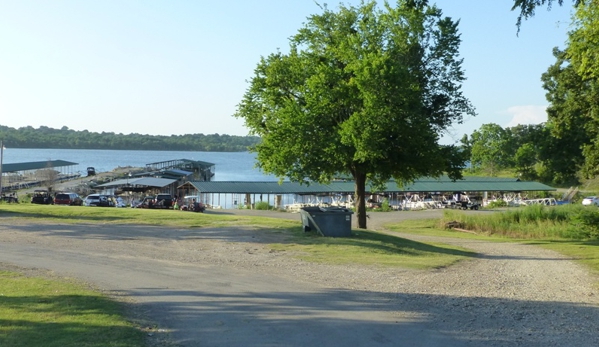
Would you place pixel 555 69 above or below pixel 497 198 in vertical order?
above

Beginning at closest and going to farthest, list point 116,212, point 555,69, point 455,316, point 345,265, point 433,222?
point 455,316 → point 345,265 → point 116,212 → point 555,69 → point 433,222

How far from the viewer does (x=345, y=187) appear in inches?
2657

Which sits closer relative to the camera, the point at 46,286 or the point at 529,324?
the point at 529,324

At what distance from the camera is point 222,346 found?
28.5 feet

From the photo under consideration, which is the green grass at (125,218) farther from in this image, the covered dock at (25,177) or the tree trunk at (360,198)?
the covered dock at (25,177)

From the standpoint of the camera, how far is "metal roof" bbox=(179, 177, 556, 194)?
6174 cm

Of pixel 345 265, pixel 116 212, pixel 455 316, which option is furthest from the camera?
pixel 116 212

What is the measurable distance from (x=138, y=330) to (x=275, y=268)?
738 centimetres

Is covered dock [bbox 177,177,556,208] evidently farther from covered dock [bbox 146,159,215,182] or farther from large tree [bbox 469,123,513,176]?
covered dock [bbox 146,159,215,182]

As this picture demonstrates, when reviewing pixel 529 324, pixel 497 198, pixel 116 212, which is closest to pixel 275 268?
pixel 529 324

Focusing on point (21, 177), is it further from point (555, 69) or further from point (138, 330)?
point (138, 330)

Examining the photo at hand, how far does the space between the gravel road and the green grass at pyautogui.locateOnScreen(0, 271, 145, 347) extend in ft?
1.68

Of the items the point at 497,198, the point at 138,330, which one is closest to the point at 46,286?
the point at 138,330

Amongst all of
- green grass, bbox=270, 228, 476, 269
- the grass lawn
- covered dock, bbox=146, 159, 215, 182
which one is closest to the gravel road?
green grass, bbox=270, 228, 476, 269
